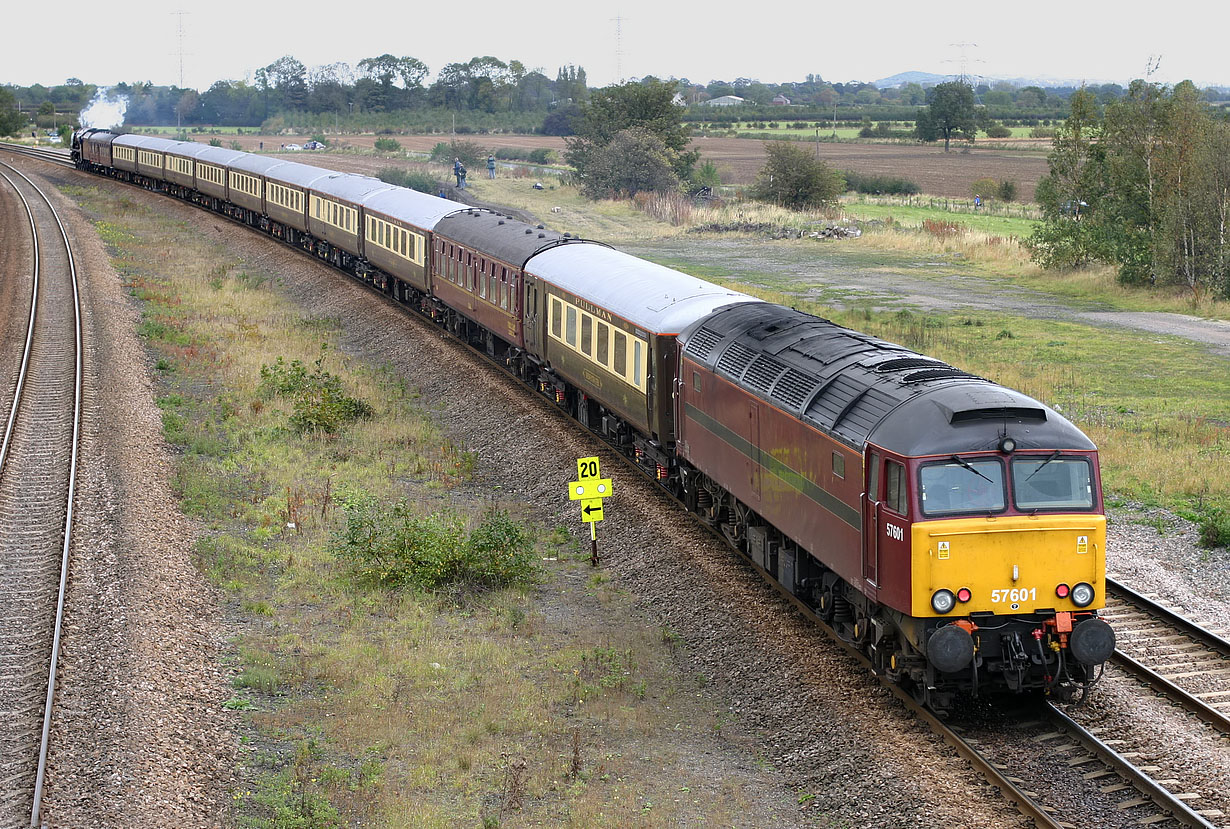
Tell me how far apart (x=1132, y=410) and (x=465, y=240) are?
54.9ft

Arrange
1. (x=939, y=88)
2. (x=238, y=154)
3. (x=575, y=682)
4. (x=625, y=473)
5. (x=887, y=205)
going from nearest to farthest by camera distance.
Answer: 1. (x=575, y=682)
2. (x=625, y=473)
3. (x=238, y=154)
4. (x=887, y=205)
5. (x=939, y=88)

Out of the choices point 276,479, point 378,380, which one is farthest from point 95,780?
point 378,380

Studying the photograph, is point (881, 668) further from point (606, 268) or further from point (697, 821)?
point (606, 268)

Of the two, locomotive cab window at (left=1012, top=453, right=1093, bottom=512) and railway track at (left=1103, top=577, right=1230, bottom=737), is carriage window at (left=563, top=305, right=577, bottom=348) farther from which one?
locomotive cab window at (left=1012, top=453, right=1093, bottom=512)

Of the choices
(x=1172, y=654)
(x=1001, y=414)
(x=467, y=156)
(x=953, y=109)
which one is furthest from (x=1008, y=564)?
(x=953, y=109)

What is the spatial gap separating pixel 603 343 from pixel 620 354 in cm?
102

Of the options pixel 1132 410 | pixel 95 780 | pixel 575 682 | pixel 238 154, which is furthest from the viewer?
pixel 238 154

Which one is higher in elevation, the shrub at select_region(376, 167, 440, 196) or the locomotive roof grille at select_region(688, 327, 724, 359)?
the shrub at select_region(376, 167, 440, 196)

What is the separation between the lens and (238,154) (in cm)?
6450

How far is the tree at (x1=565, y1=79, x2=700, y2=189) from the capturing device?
292 ft

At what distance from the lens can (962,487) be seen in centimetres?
1238

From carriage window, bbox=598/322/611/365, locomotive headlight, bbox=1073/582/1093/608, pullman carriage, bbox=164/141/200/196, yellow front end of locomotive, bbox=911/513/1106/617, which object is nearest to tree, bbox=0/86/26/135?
pullman carriage, bbox=164/141/200/196

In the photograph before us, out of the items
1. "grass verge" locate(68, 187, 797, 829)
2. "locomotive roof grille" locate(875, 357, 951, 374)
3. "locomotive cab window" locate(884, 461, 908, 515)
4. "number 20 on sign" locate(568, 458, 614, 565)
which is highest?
"locomotive roof grille" locate(875, 357, 951, 374)

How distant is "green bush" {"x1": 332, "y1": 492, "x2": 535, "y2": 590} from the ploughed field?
79.7 m
